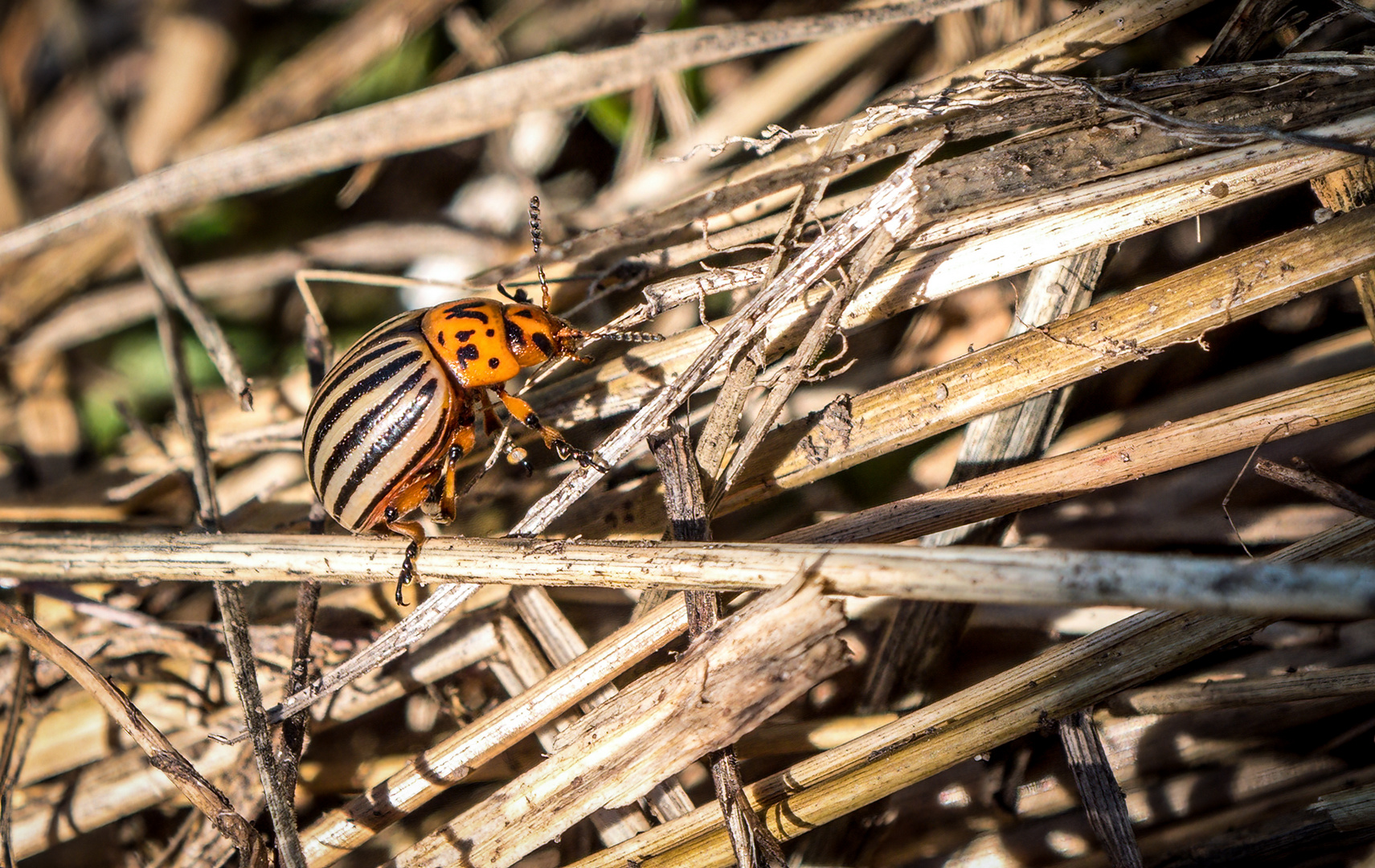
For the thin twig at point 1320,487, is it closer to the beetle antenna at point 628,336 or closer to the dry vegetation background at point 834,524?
the dry vegetation background at point 834,524

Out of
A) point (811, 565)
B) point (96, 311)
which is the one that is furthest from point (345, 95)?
point (811, 565)

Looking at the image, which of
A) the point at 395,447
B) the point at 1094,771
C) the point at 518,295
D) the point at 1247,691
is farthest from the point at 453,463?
the point at 1247,691

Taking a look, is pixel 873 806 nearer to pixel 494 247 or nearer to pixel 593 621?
pixel 593 621

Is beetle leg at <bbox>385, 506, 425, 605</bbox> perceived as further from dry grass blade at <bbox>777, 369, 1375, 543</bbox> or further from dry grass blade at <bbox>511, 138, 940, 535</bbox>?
dry grass blade at <bbox>777, 369, 1375, 543</bbox>

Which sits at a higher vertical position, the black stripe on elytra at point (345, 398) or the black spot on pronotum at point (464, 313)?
the black spot on pronotum at point (464, 313)

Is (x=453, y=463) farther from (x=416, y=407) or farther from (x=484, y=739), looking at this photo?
(x=484, y=739)

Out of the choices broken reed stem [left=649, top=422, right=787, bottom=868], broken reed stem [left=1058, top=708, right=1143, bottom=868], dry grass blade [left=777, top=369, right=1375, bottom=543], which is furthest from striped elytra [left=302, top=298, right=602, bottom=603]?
broken reed stem [left=1058, top=708, right=1143, bottom=868]

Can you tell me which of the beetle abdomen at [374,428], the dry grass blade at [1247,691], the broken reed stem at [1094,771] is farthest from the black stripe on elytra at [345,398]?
the dry grass blade at [1247,691]
